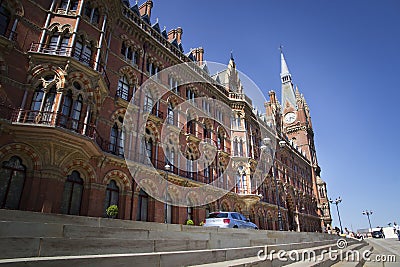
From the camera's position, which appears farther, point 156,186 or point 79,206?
point 156,186

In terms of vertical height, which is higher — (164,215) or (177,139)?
(177,139)

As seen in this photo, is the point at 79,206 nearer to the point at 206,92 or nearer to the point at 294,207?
the point at 206,92

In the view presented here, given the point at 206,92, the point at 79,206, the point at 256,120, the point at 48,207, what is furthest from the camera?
the point at 256,120

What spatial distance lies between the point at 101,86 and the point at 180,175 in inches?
379

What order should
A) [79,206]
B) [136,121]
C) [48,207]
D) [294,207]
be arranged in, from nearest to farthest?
[48,207] < [79,206] < [136,121] < [294,207]

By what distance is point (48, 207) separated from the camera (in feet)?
37.2

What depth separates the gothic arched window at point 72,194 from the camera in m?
12.8

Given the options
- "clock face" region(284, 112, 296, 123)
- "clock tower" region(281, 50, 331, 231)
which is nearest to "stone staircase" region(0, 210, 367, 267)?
"clock tower" region(281, 50, 331, 231)

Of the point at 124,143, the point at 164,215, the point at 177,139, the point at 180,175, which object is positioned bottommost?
the point at 164,215

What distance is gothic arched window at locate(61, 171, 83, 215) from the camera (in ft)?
42.1

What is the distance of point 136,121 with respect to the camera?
60.2 ft

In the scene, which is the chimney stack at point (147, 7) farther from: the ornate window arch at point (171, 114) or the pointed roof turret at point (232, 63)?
the pointed roof turret at point (232, 63)

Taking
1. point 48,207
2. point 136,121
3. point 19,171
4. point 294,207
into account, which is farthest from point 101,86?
point 294,207

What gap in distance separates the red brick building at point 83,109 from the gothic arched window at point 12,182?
1.5 inches
